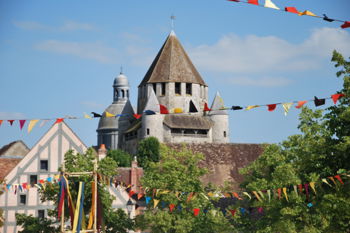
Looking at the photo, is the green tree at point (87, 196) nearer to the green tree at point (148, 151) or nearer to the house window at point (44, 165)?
the house window at point (44, 165)

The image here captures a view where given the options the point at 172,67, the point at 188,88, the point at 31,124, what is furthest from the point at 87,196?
the point at 172,67

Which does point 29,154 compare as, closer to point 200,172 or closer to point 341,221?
point 200,172

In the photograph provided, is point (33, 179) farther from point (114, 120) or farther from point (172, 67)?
point (114, 120)

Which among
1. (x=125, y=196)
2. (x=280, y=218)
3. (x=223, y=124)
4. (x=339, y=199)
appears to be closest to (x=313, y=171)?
(x=339, y=199)

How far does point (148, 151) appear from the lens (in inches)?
3494

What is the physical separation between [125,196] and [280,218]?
24.3 meters

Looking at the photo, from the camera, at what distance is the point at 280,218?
36312 mm

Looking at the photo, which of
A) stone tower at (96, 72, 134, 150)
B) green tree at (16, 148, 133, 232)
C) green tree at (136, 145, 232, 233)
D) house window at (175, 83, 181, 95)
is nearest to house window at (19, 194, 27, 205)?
green tree at (136, 145, 232, 233)

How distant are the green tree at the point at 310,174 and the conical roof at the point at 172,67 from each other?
5857 cm

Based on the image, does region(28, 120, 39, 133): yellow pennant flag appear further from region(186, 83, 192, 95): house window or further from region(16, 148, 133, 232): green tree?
region(186, 83, 192, 95): house window

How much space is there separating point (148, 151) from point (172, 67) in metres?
18.9

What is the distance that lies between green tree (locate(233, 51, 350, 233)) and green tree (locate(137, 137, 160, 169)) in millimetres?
40989

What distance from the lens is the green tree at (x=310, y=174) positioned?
99.3 ft

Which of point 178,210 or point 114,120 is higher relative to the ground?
point 114,120
